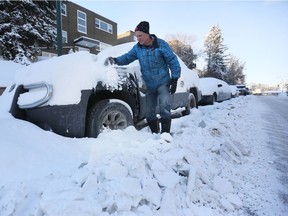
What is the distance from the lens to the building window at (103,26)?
27.2m

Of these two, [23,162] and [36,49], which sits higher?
[36,49]

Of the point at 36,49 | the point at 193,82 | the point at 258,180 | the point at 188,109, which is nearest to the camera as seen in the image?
the point at 258,180

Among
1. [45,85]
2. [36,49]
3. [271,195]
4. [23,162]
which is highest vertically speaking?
[36,49]

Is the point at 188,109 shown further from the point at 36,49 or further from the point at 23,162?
the point at 36,49

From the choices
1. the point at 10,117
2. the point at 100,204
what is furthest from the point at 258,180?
the point at 10,117

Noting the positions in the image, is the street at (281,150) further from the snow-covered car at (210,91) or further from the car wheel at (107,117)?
the snow-covered car at (210,91)

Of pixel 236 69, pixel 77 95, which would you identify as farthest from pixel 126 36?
pixel 77 95

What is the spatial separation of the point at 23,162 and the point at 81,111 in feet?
3.23

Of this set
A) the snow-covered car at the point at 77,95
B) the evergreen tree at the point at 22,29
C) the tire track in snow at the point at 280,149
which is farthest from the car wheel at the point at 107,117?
the evergreen tree at the point at 22,29

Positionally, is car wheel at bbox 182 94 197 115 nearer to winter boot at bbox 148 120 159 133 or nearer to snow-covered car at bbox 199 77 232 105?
winter boot at bbox 148 120 159 133

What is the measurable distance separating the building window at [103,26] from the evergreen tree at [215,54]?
1779 centimetres

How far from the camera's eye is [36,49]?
13484 millimetres

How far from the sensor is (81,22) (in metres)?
25.0

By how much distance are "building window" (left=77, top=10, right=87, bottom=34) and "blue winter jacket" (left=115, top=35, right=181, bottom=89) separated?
22933 millimetres
